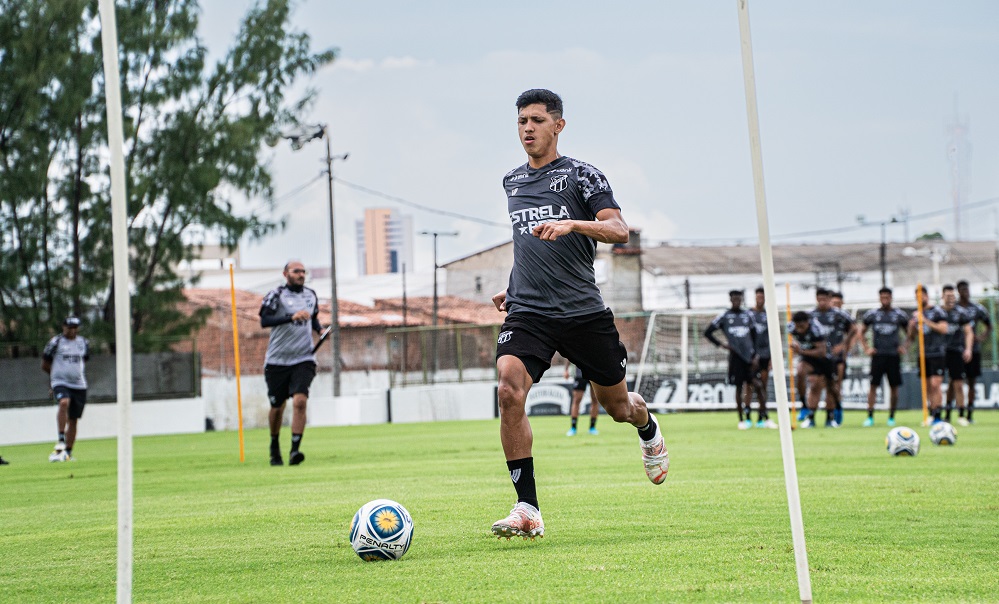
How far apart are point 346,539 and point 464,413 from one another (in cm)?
2669

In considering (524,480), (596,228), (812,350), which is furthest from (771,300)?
(812,350)

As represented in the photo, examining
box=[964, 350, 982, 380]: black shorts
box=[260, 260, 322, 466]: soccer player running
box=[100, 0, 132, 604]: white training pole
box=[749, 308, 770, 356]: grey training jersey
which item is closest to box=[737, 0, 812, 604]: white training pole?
box=[100, 0, 132, 604]: white training pole

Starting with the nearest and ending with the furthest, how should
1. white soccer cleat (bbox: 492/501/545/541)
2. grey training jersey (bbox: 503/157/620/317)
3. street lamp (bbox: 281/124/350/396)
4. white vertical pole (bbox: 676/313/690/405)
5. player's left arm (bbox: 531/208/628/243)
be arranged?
1. player's left arm (bbox: 531/208/628/243)
2. white soccer cleat (bbox: 492/501/545/541)
3. grey training jersey (bbox: 503/157/620/317)
4. white vertical pole (bbox: 676/313/690/405)
5. street lamp (bbox: 281/124/350/396)

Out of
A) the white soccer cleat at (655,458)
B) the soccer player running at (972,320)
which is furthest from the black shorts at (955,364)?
the white soccer cleat at (655,458)

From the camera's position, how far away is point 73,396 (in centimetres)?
1781

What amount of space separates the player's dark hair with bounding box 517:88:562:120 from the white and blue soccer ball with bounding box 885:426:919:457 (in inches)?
283

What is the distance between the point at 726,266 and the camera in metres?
66.8

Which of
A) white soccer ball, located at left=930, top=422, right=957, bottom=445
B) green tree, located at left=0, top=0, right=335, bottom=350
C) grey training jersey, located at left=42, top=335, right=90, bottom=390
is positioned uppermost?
green tree, located at left=0, top=0, right=335, bottom=350

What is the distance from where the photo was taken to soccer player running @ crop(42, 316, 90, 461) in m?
17.6

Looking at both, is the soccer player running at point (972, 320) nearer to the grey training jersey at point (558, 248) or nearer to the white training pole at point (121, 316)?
the grey training jersey at point (558, 248)

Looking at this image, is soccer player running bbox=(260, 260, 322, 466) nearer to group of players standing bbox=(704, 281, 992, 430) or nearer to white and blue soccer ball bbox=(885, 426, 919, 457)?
white and blue soccer ball bbox=(885, 426, 919, 457)

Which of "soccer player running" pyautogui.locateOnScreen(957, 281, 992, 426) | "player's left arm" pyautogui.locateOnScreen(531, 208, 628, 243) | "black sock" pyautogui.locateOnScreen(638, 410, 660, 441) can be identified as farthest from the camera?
"soccer player running" pyautogui.locateOnScreen(957, 281, 992, 426)

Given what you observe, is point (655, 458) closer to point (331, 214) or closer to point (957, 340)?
point (957, 340)

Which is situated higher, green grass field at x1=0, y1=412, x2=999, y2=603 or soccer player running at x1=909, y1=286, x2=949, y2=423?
soccer player running at x1=909, y1=286, x2=949, y2=423
